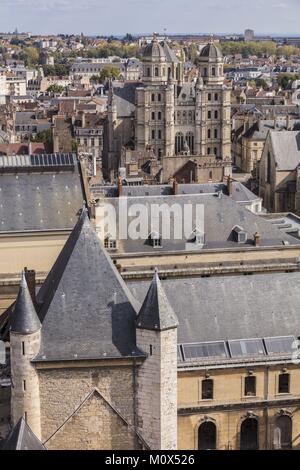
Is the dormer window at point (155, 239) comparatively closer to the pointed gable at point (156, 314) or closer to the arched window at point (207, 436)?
the arched window at point (207, 436)

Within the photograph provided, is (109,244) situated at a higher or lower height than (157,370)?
lower

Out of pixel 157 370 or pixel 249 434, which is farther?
pixel 249 434

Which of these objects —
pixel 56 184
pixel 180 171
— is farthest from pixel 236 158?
pixel 56 184

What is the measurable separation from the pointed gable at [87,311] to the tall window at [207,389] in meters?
6.94

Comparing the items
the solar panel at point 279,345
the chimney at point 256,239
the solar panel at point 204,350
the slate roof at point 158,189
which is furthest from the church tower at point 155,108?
the solar panel at point 204,350

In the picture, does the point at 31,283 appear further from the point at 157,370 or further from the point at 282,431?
the point at 282,431

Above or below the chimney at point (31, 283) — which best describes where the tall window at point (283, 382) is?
below

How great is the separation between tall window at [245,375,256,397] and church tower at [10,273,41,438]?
9523 millimetres

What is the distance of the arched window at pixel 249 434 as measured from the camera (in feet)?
103

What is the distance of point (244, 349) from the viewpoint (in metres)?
31.4

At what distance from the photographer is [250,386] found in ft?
103

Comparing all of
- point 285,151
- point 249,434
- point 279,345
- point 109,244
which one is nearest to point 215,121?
point 285,151

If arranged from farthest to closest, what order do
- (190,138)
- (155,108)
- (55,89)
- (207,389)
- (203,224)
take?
(55,89)
(190,138)
(155,108)
(203,224)
(207,389)

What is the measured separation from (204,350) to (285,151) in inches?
1574
